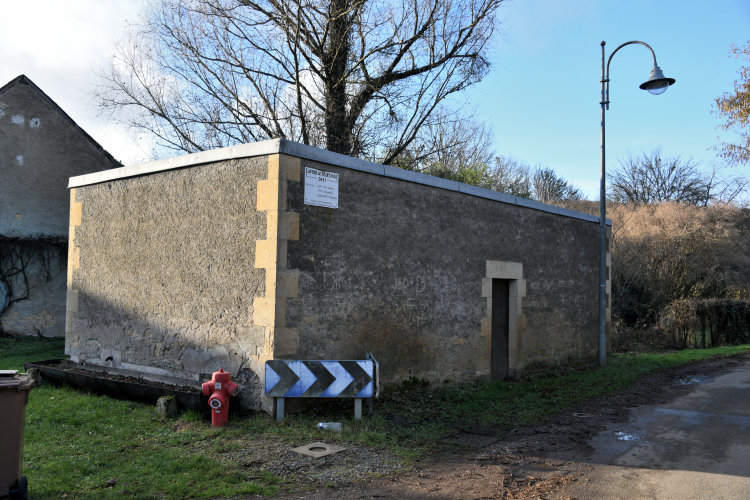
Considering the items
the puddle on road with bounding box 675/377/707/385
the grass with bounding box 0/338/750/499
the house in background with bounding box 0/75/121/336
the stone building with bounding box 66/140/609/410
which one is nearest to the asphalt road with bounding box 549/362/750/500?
the grass with bounding box 0/338/750/499

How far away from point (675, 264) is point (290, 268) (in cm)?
1878

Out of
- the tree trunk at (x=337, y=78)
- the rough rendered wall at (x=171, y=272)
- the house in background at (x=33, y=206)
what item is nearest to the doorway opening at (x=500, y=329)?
the rough rendered wall at (x=171, y=272)

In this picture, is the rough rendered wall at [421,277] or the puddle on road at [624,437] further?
the rough rendered wall at [421,277]

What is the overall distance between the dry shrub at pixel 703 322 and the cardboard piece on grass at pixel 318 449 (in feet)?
46.9

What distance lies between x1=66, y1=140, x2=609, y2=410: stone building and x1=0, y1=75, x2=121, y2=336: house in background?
5554 mm

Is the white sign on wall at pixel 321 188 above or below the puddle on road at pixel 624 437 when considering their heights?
above

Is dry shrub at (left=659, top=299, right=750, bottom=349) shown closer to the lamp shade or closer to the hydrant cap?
the lamp shade

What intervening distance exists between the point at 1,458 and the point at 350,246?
4475 millimetres

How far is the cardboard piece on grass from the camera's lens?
5.31m

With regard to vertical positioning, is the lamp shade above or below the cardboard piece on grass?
above

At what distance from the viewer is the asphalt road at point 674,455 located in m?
4.66

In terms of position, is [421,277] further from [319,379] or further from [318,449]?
[318,449]

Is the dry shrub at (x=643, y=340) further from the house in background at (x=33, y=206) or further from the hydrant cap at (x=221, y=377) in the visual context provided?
the house in background at (x=33, y=206)

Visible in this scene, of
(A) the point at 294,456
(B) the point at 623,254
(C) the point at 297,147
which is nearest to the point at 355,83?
(C) the point at 297,147
